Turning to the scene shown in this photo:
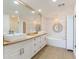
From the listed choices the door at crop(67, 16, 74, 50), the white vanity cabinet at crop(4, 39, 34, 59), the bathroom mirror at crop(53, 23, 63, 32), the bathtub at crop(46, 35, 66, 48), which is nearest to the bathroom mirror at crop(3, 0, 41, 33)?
the white vanity cabinet at crop(4, 39, 34, 59)

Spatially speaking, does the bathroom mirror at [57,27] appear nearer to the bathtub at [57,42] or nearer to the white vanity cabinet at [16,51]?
the bathtub at [57,42]

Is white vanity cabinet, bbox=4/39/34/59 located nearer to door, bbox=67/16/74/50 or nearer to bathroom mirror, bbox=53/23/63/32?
door, bbox=67/16/74/50

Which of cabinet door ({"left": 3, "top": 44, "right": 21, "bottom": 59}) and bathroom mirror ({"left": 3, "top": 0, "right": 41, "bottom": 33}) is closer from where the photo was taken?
cabinet door ({"left": 3, "top": 44, "right": 21, "bottom": 59})

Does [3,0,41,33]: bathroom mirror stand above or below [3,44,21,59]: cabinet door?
above

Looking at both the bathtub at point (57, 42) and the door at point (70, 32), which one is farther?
the bathtub at point (57, 42)

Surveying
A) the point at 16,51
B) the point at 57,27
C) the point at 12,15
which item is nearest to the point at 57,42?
the point at 57,27

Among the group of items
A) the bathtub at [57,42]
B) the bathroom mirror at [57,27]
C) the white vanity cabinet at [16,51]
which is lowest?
the bathtub at [57,42]

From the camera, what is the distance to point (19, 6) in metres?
3.46

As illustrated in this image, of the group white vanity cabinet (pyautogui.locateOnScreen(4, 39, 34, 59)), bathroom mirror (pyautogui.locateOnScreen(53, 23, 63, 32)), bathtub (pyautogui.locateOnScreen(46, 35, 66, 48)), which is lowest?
bathtub (pyautogui.locateOnScreen(46, 35, 66, 48))

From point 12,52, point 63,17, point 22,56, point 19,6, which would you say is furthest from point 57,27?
point 12,52

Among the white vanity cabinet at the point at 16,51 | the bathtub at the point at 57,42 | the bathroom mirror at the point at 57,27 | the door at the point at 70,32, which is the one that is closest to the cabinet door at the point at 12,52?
the white vanity cabinet at the point at 16,51

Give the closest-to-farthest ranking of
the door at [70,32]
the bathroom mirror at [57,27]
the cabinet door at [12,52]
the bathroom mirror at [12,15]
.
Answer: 1. the cabinet door at [12,52]
2. the bathroom mirror at [12,15]
3. the door at [70,32]
4. the bathroom mirror at [57,27]

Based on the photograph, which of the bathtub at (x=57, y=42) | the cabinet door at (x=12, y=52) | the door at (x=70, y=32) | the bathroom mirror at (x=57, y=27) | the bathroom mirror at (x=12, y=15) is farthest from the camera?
the bathroom mirror at (x=57, y=27)

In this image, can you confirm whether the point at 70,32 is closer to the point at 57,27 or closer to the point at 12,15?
the point at 57,27
